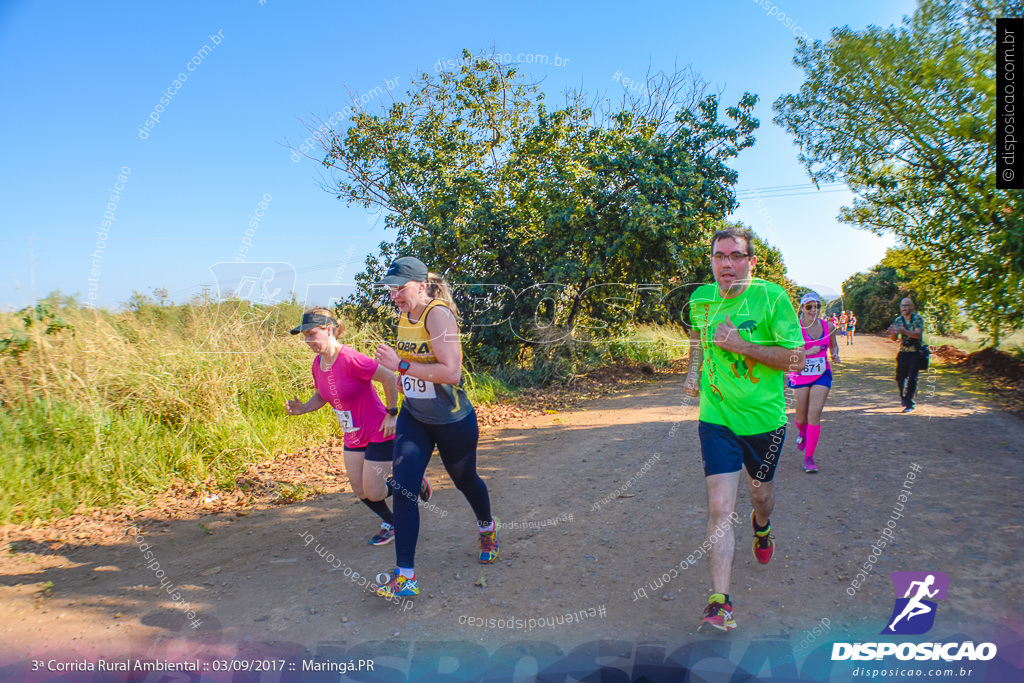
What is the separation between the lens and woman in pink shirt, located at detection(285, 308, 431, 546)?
4.17 metres

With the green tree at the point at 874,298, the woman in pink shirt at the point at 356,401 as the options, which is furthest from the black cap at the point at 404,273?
the green tree at the point at 874,298

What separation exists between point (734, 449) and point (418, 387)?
1.91 metres

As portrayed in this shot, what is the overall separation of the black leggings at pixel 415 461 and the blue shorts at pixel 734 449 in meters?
1.41

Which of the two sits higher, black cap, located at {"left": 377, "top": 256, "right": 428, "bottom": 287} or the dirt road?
black cap, located at {"left": 377, "top": 256, "right": 428, "bottom": 287}

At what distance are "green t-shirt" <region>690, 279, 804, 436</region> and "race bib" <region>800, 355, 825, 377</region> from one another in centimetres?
299

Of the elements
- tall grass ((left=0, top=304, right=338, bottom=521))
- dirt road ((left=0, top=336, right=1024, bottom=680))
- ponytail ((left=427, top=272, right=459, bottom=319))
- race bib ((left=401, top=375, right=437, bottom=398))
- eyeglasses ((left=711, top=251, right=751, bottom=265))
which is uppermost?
eyeglasses ((left=711, top=251, right=751, bottom=265))

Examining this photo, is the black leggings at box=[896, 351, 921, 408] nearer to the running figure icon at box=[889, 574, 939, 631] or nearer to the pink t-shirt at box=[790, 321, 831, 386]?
the pink t-shirt at box=[790, 321, 831, 386]

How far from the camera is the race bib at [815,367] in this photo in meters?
6.00

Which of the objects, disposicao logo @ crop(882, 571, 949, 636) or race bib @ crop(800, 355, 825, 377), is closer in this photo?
disposicao logo @ crop(882, 571, 949, 636)

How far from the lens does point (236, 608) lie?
3734mm

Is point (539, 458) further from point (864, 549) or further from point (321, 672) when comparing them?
point (321, 672)

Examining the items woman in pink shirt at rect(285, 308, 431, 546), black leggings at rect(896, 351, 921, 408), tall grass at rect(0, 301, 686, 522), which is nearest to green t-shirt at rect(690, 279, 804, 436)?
woman in pink shirt at rect(285, 308, 431, 546)

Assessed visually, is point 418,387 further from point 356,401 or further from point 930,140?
point 930,140

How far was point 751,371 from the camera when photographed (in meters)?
3.29
